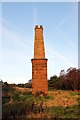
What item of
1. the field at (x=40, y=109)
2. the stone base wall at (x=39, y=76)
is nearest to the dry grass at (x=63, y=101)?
the field at (x=40, y=109)

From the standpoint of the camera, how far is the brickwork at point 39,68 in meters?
22.1

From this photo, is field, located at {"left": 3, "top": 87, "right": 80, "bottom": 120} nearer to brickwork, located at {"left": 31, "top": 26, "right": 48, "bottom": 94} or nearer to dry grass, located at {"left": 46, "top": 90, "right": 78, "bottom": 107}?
dry grass, located at {"left": 46, "top": 90, "right": 78, "bottom": 107}

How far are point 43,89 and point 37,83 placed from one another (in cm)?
82

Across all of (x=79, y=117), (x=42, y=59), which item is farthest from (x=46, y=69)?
(x=79, y=117)

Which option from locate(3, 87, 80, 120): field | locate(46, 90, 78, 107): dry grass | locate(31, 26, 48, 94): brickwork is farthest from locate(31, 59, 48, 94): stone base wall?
locate(46, 90, 78, 107): dry grass

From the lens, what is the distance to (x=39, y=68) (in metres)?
22.3

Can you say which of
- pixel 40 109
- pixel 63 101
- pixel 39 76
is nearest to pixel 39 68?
pixel 39 76

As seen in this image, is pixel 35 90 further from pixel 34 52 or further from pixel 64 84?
pixel 64 84

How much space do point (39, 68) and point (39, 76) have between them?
76cm

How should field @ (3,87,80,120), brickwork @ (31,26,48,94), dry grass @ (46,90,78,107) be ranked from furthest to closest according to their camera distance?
brickwork @ (31,26,48,94), dry grass @ (46,90,78,107), field @ (3,87,80,120)

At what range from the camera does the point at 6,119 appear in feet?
31.9

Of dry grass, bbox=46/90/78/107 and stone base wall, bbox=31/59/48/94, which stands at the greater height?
stone base wall, bbox=31/59/48/94

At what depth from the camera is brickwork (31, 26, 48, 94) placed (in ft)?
72.4

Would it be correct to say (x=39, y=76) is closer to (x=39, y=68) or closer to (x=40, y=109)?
(x=39, y=68)
